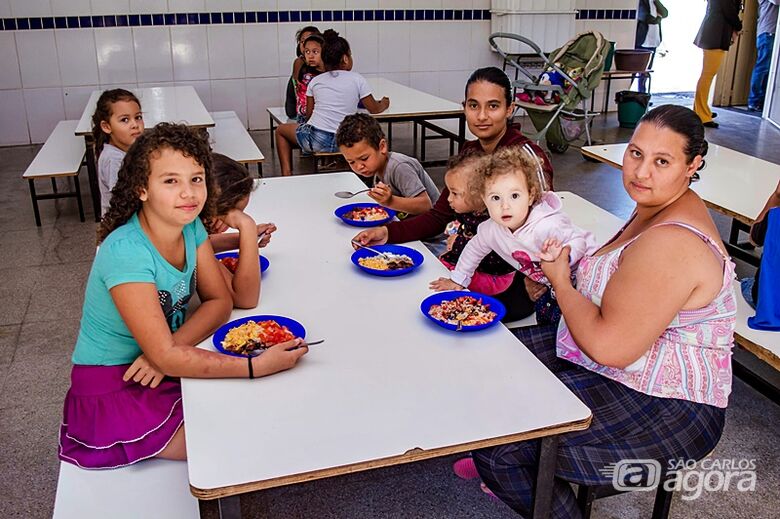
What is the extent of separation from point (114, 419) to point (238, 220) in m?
0.65

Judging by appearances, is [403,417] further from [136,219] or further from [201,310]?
[136,219]

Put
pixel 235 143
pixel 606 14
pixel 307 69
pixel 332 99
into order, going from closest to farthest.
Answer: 1. pixel 332 99
2. pixel 235 143
3. pixel 307 69
4. pixel 606 14

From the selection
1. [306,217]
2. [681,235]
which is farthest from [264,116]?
[681,235]

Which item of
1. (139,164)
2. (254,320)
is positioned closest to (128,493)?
(254,320)

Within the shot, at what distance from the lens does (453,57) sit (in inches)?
322

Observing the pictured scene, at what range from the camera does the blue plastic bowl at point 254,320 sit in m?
1.73

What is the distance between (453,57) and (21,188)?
4676mm

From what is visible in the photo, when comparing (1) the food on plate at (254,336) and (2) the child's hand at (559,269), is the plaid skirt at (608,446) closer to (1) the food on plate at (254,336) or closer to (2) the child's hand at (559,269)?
(2) the child's hand at (559,269)

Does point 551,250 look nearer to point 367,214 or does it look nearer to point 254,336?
point 254,336

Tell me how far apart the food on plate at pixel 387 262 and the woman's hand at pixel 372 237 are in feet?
Result: 0.45

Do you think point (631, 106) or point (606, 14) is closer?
point (631, 106)

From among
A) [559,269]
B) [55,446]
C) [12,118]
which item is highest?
[559,269]

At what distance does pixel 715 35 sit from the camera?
7.31 metres

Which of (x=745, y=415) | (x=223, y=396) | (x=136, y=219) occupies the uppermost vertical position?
(x=136, y=219)
